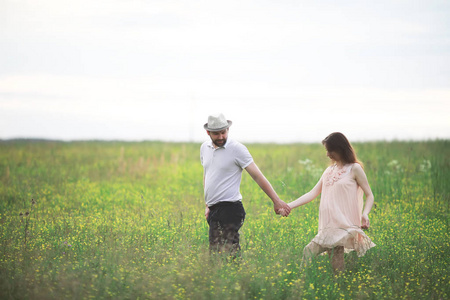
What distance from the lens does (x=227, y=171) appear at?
6.25 meters

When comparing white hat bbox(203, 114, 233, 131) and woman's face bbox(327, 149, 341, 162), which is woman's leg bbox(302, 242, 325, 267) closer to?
woman's face bbox(327, 149, 341, 162)

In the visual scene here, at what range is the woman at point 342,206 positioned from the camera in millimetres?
6023

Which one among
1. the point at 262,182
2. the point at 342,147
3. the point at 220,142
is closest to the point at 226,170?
the point at 220,142

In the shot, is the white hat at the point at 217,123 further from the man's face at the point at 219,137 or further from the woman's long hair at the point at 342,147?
the woman's long hair at the point at 342,147

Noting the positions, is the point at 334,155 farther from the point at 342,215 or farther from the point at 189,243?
the point at 189,243

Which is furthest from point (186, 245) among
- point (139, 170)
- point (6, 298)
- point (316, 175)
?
point (139, 170)

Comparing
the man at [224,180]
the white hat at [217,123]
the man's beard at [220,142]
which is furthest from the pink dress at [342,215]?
the white hat at [217,123]

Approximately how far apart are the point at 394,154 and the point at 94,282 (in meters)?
18.5

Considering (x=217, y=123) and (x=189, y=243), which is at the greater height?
(x=217, y=123)

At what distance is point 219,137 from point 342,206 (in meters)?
1.93

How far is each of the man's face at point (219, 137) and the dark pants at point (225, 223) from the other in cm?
86

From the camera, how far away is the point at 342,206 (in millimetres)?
6082

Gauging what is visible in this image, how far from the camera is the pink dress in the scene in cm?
601

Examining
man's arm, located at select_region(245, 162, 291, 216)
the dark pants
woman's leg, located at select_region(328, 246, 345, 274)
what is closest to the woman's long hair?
man's arm, located at select_region(245, 162, 291, 216)
